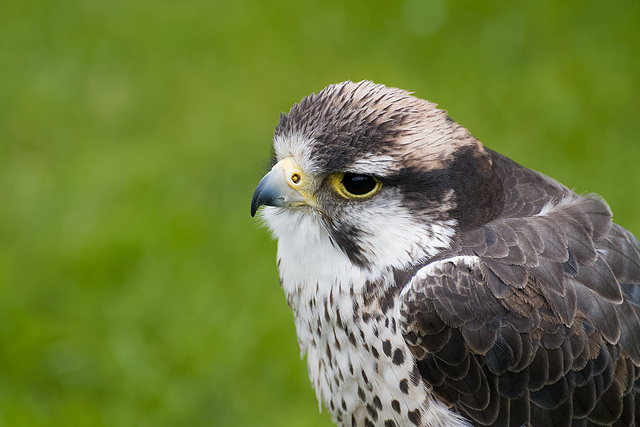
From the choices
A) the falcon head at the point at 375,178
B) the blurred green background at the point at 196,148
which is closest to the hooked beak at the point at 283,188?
the falcon head at the point at 375,178

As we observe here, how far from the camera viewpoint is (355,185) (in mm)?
3309

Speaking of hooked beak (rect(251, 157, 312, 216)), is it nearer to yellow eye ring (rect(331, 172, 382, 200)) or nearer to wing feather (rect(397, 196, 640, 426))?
yellow eye ring (rect(331, 172, 382, 200))

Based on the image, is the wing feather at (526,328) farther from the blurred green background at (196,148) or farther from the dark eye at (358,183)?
the blurred green background at (196,148)

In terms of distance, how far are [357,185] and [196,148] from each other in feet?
14.3

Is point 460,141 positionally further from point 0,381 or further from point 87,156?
point 87,156

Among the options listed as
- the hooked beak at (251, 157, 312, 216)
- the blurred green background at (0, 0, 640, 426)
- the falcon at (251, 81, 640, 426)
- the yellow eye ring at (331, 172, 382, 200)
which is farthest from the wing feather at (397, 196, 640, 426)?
the blurred green background at (0, 0, 640, 426)

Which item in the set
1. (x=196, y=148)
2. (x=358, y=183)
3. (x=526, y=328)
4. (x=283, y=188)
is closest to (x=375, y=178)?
(x=358, y=183)

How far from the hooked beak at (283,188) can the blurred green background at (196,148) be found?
101 inches

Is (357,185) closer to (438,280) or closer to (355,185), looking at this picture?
(355,185)

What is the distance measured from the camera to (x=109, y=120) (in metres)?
7.75

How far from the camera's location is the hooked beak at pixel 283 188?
3342 millimetres

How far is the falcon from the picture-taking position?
10.6ft

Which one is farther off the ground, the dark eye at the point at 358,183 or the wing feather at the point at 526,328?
the dark eye at the point at 358,183

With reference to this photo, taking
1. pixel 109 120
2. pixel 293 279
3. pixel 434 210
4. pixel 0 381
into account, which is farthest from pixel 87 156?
pixel 434 210
